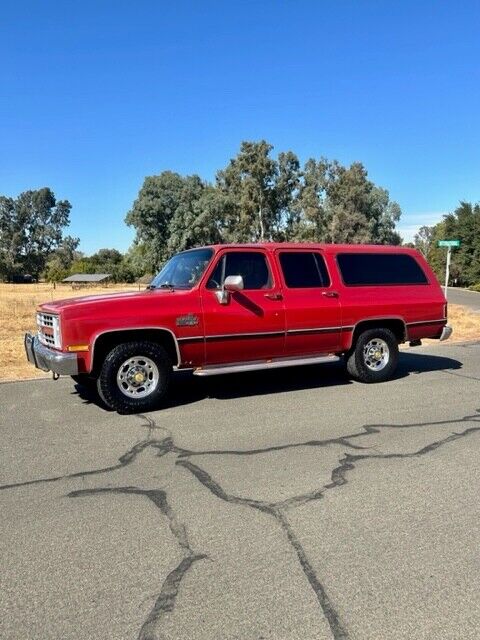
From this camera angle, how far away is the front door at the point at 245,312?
7047 millimetres

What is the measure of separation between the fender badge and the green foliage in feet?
161

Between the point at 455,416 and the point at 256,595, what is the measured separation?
4.13 meters

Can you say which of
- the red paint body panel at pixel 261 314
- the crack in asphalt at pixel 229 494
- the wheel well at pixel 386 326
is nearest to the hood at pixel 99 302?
the red paint body panel at pixel 261 314

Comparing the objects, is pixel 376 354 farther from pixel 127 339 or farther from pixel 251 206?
pixel 251 206

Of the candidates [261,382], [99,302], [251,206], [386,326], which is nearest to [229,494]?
[99,302]

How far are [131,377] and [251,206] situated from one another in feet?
166

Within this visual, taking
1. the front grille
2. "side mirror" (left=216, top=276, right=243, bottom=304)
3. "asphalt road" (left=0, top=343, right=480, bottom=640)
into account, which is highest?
"side mirror" (left=216, top=276, right=243, bottom=304)

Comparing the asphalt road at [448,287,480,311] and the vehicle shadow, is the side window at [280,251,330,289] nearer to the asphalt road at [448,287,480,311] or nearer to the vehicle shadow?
the vehicle shadow

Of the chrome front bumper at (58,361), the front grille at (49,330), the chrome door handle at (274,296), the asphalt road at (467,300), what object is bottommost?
the asphalt road at (467,300)

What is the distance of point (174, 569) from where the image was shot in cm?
312

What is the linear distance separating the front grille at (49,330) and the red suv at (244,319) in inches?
0.6

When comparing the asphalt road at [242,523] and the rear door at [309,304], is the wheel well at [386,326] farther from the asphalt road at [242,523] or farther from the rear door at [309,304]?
the asphalt road at [242,523]

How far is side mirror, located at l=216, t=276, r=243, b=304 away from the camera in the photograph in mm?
6688

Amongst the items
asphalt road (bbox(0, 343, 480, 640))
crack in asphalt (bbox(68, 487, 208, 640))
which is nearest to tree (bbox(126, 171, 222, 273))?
asphalt road (bbox(0, 343, 480, 640))
